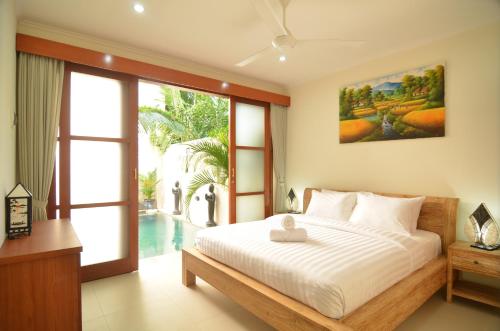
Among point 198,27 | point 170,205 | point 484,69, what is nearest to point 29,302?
point 198,27

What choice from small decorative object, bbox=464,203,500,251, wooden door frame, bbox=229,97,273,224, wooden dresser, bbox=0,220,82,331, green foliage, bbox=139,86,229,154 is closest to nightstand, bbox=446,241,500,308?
small decorative object, bbox=464,203,500,251

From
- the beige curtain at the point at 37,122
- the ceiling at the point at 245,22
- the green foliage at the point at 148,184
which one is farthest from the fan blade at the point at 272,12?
the green foliage at the point at 148,184

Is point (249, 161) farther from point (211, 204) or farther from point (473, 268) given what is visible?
point (473, 268)

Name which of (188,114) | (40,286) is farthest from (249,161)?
(40,286)

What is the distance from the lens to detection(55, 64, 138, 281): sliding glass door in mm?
2758

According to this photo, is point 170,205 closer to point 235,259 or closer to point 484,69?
point 235,259

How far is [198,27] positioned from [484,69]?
2760 mm

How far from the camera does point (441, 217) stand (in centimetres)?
267

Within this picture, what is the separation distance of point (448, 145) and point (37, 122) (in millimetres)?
4029

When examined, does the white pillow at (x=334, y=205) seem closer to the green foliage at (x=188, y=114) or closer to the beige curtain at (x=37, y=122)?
the beige curtain at (x=37, y=122)

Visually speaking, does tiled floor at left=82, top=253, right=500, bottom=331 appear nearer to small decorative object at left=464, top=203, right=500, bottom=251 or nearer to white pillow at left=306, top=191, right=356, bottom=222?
small decorative object at left=464, top=203, right=500, bottom=251

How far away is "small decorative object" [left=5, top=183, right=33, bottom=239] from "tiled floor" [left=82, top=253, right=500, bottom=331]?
0.87m

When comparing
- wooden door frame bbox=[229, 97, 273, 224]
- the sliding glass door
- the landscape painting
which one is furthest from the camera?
wooden door frame bbox=[229, 97, 273, 224]

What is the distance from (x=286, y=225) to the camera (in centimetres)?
235
